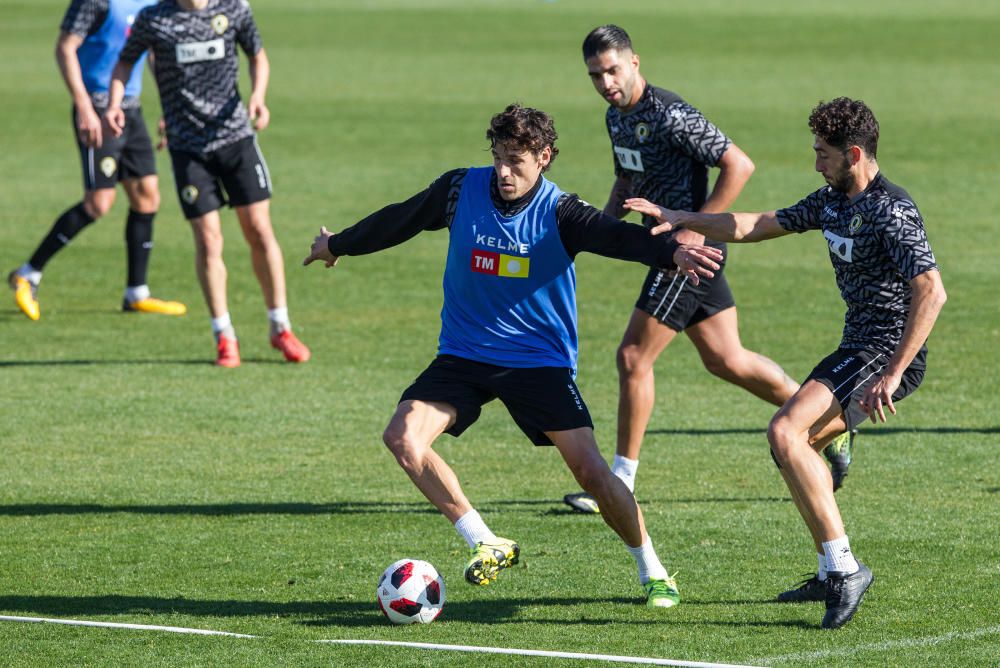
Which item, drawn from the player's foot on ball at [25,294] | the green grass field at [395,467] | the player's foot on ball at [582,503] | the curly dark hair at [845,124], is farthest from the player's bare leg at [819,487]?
the player's foot on ball at [25,294]

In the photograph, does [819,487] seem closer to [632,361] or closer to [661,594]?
[661,594]

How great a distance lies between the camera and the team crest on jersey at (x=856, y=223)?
22.6 feet

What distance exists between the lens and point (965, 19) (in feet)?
148

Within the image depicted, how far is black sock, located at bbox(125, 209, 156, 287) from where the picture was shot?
1434 cm

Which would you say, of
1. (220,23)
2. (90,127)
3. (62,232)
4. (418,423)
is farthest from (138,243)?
(418,423)

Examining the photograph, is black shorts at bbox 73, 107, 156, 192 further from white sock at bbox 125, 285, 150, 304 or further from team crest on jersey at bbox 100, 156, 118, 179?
white sock at bbox 125, 285, 150, 304

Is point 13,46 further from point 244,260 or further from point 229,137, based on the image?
point 229,137

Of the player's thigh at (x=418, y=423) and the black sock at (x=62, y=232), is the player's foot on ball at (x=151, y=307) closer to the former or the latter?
the black sock at (x=62, y=232)

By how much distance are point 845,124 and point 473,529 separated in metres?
2.26

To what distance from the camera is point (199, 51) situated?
40.8 ft

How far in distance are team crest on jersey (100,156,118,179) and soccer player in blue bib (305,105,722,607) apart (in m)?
7.24

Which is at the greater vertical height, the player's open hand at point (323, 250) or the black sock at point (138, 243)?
the player's open hand at point (323, 250)

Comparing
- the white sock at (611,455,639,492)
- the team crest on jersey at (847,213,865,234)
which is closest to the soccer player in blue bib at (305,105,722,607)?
the team crest on jersey at (847,213,865,234)

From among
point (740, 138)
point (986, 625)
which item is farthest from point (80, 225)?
point (740, 138)
